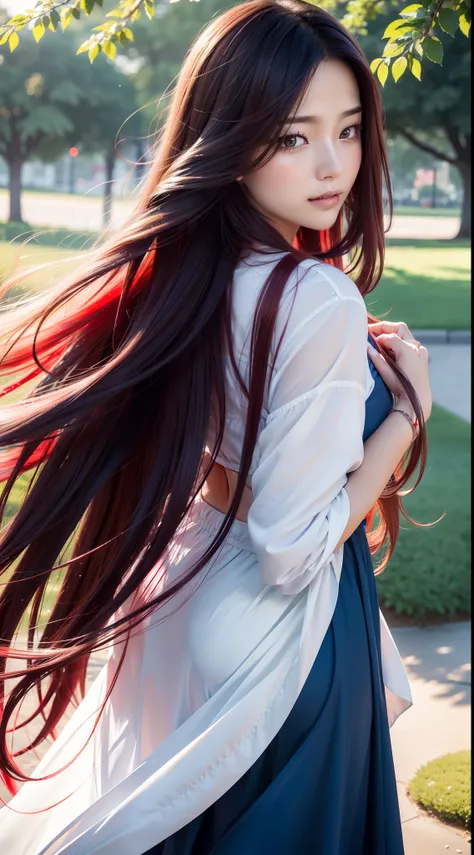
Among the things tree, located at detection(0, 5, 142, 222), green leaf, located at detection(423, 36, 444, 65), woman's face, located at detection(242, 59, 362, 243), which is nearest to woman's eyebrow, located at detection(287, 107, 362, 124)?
woman's face, located at detection(242, 59, 362, 243)

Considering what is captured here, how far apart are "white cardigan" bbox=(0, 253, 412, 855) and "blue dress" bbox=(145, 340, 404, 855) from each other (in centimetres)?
6

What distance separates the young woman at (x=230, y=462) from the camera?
1655 mm

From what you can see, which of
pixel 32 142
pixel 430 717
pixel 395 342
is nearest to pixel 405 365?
pixel 395 342

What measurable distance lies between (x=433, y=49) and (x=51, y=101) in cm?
3131

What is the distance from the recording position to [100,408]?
1.83 meters

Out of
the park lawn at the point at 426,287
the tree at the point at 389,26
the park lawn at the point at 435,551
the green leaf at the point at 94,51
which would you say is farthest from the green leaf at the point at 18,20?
the park lawn at the point at 426,287

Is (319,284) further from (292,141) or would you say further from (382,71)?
(382,71)

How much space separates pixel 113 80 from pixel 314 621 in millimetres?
32629

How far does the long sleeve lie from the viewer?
162cm

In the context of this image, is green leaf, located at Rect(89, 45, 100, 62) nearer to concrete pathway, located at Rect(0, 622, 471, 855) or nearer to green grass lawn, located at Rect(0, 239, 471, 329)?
concrete pathway, located at Rect(0, 622, 471, 855)

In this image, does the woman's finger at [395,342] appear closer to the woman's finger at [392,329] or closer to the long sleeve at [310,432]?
the woman's finger at [392,329]

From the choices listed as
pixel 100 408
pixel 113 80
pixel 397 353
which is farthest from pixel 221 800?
pixel 113 80

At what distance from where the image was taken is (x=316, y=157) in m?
1.79

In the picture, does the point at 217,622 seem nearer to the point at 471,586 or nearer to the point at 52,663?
the point at 52,663
